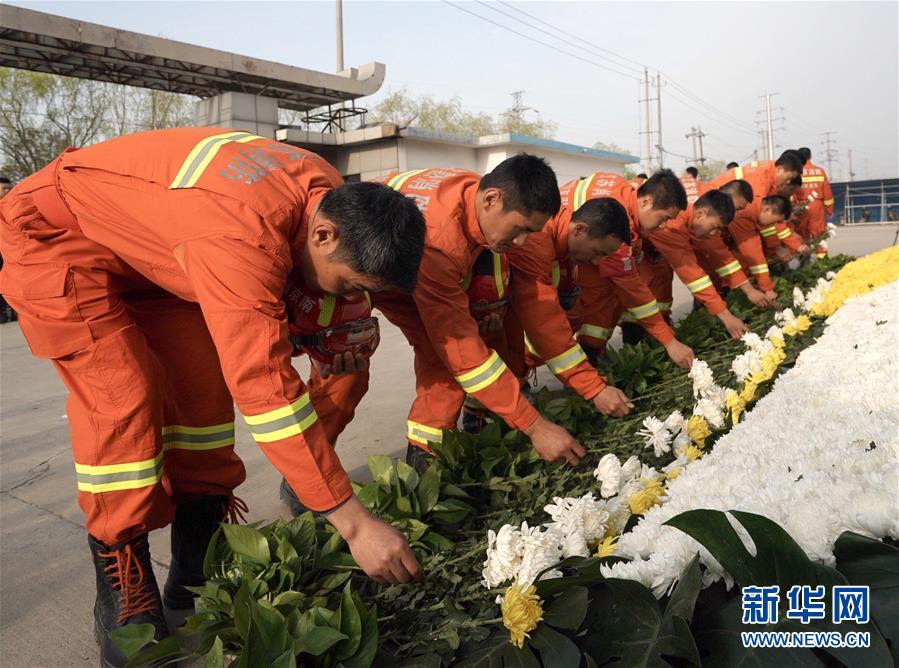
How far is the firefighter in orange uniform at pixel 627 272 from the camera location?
3.92 metres

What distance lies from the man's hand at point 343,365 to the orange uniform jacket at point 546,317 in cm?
86

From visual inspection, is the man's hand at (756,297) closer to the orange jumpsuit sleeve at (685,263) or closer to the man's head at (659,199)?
the orange jumpsuit sleeve at (685,263)

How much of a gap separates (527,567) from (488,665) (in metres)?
0.21

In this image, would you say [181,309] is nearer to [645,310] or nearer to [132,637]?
[132,637]

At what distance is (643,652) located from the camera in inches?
47.1

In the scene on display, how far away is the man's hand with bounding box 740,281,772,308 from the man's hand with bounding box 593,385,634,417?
300cm

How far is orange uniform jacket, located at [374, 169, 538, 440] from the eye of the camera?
8.10ft

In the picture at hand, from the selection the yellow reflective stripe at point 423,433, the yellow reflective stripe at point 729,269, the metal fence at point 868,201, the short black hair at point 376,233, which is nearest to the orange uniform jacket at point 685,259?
the yellow reflective stripe at point 729,269

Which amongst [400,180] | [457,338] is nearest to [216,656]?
[457,338]

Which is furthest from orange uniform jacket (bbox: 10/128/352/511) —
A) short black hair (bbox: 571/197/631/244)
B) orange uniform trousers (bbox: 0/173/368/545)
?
short black hair (bbox: 571/197/631/244)

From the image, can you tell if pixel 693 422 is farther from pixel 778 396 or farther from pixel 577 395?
pixel 577 395

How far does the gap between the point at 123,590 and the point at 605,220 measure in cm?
267

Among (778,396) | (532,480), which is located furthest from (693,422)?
(532,480)

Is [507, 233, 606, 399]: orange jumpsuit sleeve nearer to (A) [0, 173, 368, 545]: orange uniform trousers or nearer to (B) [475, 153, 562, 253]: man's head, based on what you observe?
(B) [475, 153, 562, 253]: man's head
